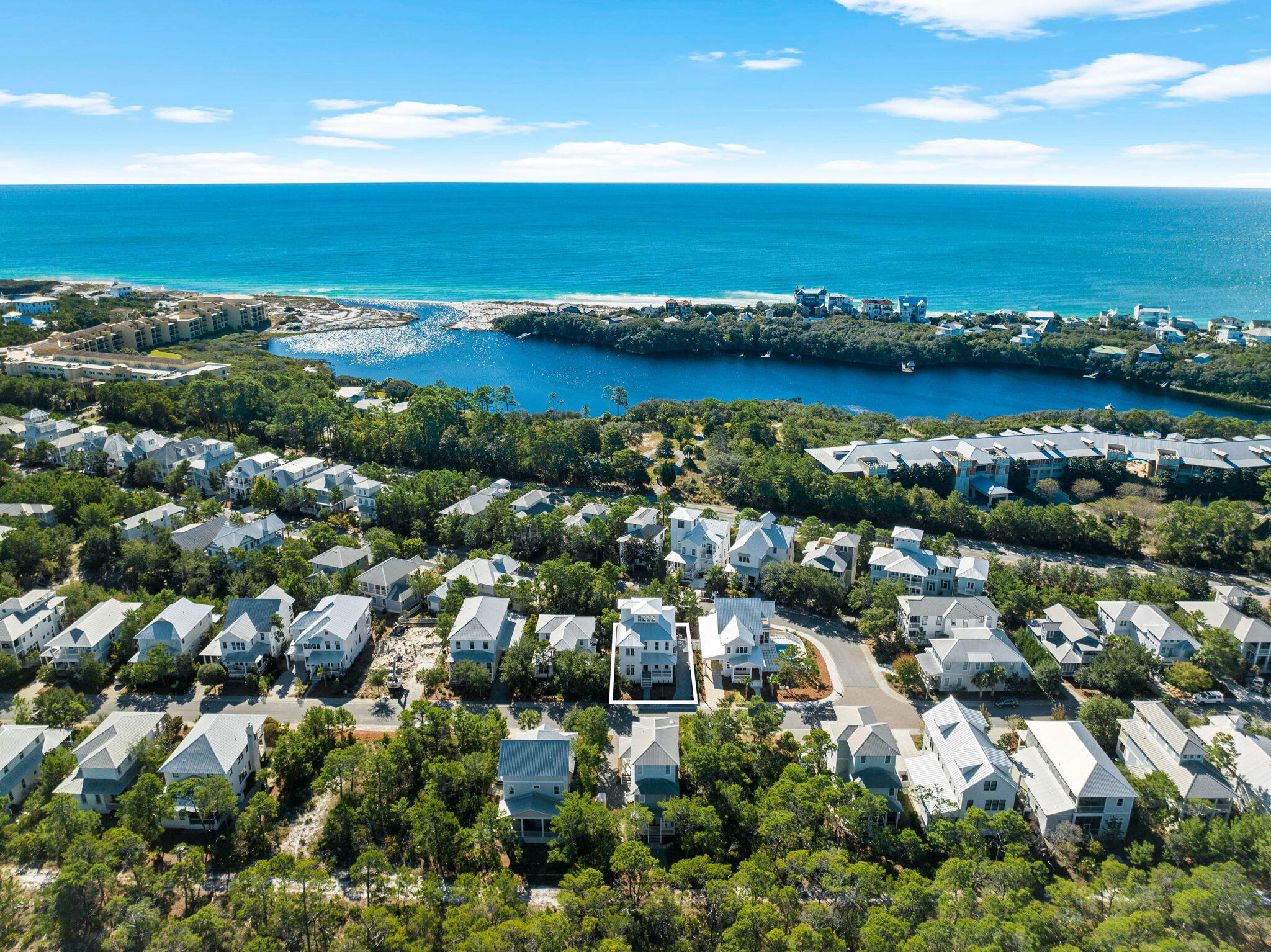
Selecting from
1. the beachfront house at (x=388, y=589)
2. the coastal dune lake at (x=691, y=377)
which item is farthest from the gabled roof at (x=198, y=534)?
the coastal dune lake at (x=691, y=377)

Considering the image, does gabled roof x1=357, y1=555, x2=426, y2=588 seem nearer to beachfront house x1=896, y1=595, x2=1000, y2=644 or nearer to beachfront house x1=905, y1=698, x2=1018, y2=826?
beachfront house x1=896, y1=595, x2=1000, y2=644

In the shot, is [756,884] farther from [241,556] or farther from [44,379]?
[44,379]

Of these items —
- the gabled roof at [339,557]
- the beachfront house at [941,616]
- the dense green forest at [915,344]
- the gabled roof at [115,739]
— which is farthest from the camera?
the dense green forest at [915,344]

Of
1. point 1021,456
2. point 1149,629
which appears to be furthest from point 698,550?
point 1021,456

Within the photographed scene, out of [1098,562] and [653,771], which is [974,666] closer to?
[653,771]

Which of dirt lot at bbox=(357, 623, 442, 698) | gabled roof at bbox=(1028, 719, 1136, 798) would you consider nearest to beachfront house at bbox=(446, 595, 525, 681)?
dirt lot at bbox=(357, 623, 442, 698)

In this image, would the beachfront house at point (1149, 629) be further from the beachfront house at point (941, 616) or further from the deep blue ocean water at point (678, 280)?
the deep blue ocean water at point (678, 280)
